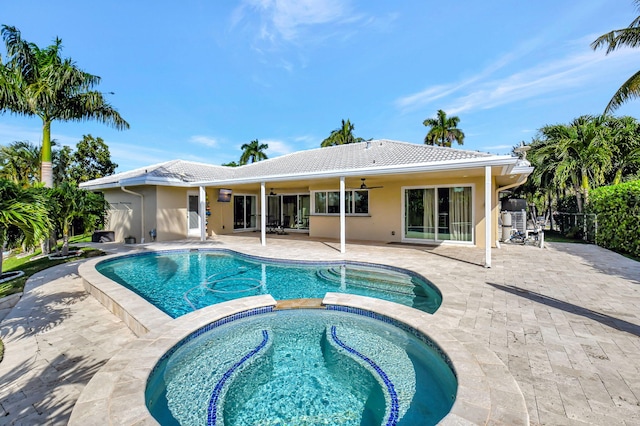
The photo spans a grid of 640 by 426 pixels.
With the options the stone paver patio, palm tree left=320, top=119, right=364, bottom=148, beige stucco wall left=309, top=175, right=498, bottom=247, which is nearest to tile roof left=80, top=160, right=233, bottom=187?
beige stucco wall left=309, top=175, right=498, bottom=247

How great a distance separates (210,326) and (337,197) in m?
11.1

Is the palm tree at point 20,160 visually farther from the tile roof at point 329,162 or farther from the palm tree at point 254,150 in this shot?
the palm tree at point 254,150

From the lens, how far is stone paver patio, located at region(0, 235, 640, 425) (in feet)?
9.21

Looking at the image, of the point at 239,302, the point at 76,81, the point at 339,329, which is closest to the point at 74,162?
the point at 76,81

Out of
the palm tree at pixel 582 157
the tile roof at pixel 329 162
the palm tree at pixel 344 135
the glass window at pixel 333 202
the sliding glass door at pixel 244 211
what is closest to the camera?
the tile roof at pixel 329 162

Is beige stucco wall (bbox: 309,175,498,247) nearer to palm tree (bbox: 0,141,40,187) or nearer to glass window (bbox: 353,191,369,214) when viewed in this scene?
glass window (bbox: 353,191,369,214)

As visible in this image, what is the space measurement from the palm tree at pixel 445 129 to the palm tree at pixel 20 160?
1526 inches

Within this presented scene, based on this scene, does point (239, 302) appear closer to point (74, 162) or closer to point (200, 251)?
point (200, 251)

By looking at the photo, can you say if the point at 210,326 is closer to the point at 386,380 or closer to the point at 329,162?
the point at 386,380

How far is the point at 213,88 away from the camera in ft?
68.8

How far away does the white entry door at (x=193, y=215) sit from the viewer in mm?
16266

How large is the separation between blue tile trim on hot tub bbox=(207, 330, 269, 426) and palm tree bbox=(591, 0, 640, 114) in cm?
1537

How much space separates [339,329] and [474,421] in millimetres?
2768

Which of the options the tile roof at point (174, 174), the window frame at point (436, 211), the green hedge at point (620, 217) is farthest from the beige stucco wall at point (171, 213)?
the green hedge at point (620, 217)
